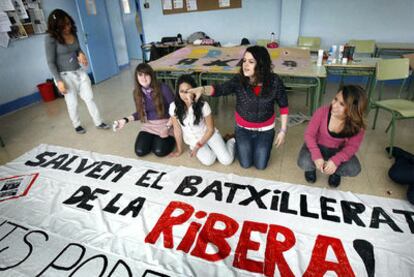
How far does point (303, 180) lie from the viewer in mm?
2131

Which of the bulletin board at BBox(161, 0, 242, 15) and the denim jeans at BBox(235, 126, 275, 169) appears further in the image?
the bulletin board at BBox(161, 0, 242, 15)

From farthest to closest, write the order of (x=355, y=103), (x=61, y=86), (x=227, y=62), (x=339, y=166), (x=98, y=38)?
(x=98, y=38) < (x=227, y=62) < (x=61, y=86) < (x=339, y=166) < (x=355, y=103)

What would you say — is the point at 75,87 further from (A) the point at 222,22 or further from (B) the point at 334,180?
(A) the point at 222,22

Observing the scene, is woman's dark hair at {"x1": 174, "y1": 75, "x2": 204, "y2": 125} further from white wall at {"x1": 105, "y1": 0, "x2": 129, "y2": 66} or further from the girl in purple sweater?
white wall at {"x1": 105, "y1": 0, "x2": 129, "y2": 66}

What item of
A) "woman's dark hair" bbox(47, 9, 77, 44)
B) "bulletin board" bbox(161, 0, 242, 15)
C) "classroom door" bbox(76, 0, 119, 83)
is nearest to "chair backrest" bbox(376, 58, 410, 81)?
"bulletin board" bbox(161, 0, 242, 15)

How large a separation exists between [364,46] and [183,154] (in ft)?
11.1

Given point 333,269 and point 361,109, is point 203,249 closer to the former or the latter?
point 333,269

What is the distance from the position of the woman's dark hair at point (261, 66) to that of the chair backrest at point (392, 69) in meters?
1.53

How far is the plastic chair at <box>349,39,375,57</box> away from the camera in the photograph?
402cm

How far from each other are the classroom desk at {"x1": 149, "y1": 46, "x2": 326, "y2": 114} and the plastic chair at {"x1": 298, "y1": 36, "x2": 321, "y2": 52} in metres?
0.86

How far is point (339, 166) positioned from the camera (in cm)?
199

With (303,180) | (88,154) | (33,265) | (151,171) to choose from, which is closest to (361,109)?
(303,180)

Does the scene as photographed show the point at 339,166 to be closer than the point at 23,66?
Yes

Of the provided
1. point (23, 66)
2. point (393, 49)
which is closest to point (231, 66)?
point (393, 49)
